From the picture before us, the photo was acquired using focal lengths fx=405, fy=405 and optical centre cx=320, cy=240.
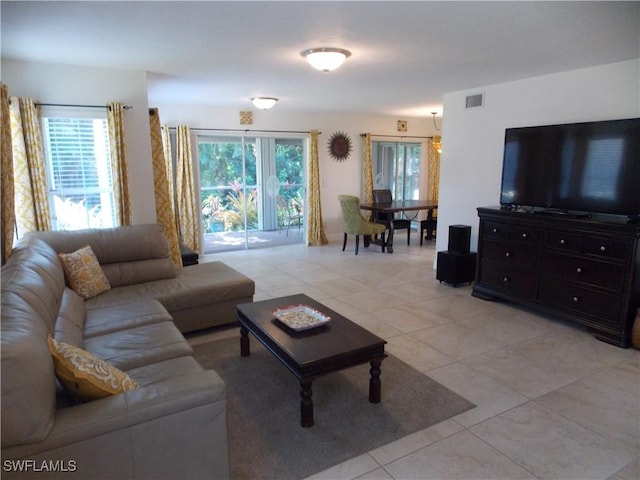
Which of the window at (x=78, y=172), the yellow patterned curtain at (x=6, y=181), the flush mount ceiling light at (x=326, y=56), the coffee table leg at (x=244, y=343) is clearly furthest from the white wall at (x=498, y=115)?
the yellow patterned curtain at (x=6, y=181)

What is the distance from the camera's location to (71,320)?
2500 millimetres

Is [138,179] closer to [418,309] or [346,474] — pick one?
[418,309]

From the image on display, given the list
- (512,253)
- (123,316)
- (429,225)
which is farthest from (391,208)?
(123,316)

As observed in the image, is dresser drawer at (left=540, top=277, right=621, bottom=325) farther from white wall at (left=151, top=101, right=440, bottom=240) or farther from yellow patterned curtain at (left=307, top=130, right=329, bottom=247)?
white wall at (left=151, top=101, right=440, bottom=240)

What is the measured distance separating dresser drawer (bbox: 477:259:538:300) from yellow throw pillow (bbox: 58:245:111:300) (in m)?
3.68

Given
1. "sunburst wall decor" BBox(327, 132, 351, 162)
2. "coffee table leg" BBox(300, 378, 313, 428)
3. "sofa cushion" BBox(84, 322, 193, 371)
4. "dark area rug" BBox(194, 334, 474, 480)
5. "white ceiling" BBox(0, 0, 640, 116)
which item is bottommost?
"dark area rug" BBox(194, 334, 474, 480)

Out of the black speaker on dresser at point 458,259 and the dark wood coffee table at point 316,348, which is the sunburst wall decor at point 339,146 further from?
the dark wood coffee table at point 316,348

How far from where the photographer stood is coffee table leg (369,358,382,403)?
7.91 feet

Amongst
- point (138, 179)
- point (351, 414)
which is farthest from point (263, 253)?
point (351, 414)

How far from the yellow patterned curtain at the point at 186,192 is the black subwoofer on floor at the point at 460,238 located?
12.8ft

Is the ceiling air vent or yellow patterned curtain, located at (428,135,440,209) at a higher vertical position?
the ceiling air vent

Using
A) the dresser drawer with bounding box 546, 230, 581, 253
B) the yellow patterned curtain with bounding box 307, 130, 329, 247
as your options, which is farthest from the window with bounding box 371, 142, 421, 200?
the dresser drawer with bounding box 546, 230, 581, 253

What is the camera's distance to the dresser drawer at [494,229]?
13.5ft

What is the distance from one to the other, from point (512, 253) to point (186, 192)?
468 centimetres
